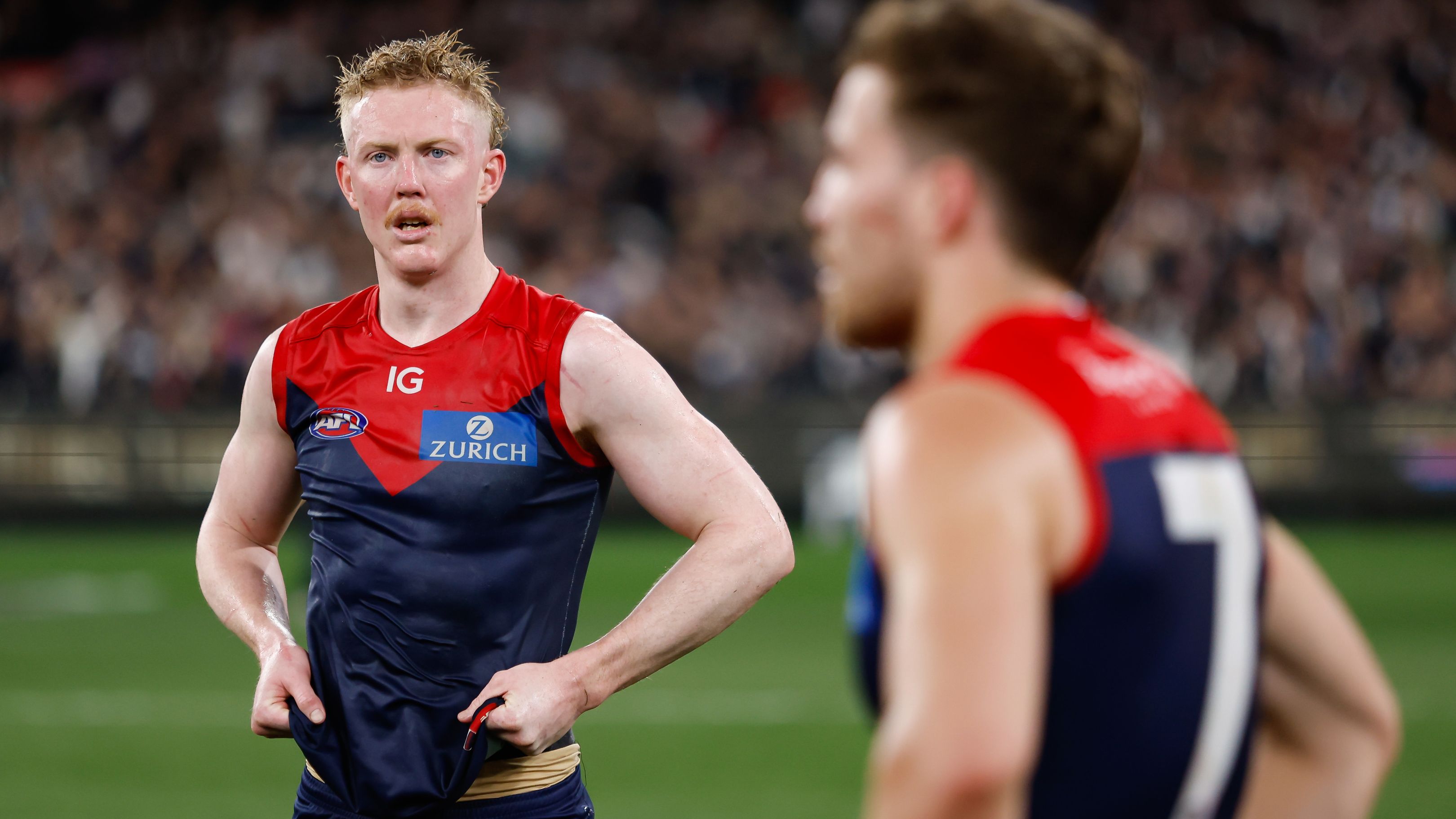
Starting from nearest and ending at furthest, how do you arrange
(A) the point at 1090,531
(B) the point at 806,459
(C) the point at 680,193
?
(A) the point at 1090,531 → (B) the point at 806,459 → (C) the point at 680,193

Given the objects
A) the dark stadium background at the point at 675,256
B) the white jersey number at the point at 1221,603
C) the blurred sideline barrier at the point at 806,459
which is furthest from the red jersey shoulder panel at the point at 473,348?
the blurred sideline barrier at the point at 806,459

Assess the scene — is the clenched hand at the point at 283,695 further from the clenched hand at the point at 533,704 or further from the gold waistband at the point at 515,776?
the clenched hand at the point at 533,704

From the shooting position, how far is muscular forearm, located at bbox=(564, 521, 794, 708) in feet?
10.5

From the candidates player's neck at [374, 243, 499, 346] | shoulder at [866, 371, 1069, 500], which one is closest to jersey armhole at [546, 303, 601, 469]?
player's neck at [374, 243, 499, 346]

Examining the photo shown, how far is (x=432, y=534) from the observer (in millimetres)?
3248

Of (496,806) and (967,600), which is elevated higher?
(967,600)

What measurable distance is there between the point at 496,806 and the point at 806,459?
13.0m

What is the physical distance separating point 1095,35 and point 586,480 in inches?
71.6

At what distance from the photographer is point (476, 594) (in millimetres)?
3217

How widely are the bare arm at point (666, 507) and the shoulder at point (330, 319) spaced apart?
50cm

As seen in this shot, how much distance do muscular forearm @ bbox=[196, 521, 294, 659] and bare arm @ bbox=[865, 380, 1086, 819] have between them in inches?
85.1

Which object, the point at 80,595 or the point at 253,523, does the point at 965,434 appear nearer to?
the point at 253,523

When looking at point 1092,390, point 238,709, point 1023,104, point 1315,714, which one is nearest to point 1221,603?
point 1092,390

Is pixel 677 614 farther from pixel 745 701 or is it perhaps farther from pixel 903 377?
pixel 903 377
